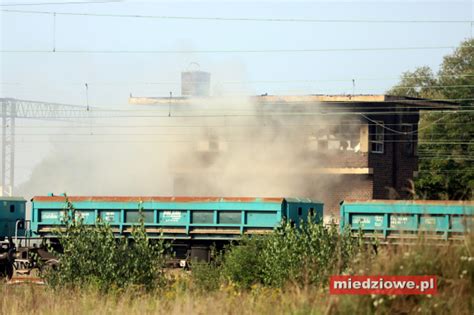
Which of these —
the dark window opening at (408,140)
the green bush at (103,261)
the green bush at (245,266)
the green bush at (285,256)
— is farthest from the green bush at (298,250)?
the dark window opening at (408,140)

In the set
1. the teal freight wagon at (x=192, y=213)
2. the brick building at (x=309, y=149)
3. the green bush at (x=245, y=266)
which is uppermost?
the brick building at (x=309, y=149)

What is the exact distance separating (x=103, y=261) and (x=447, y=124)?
190 ft

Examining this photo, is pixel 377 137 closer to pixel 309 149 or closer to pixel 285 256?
pixel 309 149

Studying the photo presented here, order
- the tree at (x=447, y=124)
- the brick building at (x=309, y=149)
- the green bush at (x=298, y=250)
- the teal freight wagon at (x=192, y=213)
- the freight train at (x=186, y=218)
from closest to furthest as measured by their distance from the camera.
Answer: the green bush at (x=298, y=250), the freight train at (x=186, y=218), the teal freight wagon at (x=192, y=213), the brick building at (x=309, y=149), the tree at (x=447, y=124)

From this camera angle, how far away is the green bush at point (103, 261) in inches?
775

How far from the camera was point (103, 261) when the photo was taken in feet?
65.5

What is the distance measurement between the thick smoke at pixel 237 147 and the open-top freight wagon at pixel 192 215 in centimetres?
1996

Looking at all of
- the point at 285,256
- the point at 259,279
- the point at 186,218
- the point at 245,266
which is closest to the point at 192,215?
the point at 186,218

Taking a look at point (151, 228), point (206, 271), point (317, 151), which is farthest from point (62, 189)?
point (206, 271)

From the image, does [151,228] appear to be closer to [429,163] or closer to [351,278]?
[351,278]

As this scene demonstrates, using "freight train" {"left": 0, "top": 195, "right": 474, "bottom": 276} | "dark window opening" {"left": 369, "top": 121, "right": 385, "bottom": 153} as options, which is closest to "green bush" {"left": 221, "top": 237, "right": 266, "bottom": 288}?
"freight train" {"left": 0, "top": 195, "right": 474, "bottom": 276}

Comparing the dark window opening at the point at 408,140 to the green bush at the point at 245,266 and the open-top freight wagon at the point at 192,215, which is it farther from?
the green bush at the point at 245,266

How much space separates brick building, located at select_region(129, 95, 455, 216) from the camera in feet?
166

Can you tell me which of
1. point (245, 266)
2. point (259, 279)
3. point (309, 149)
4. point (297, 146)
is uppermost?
point (297, 146)
